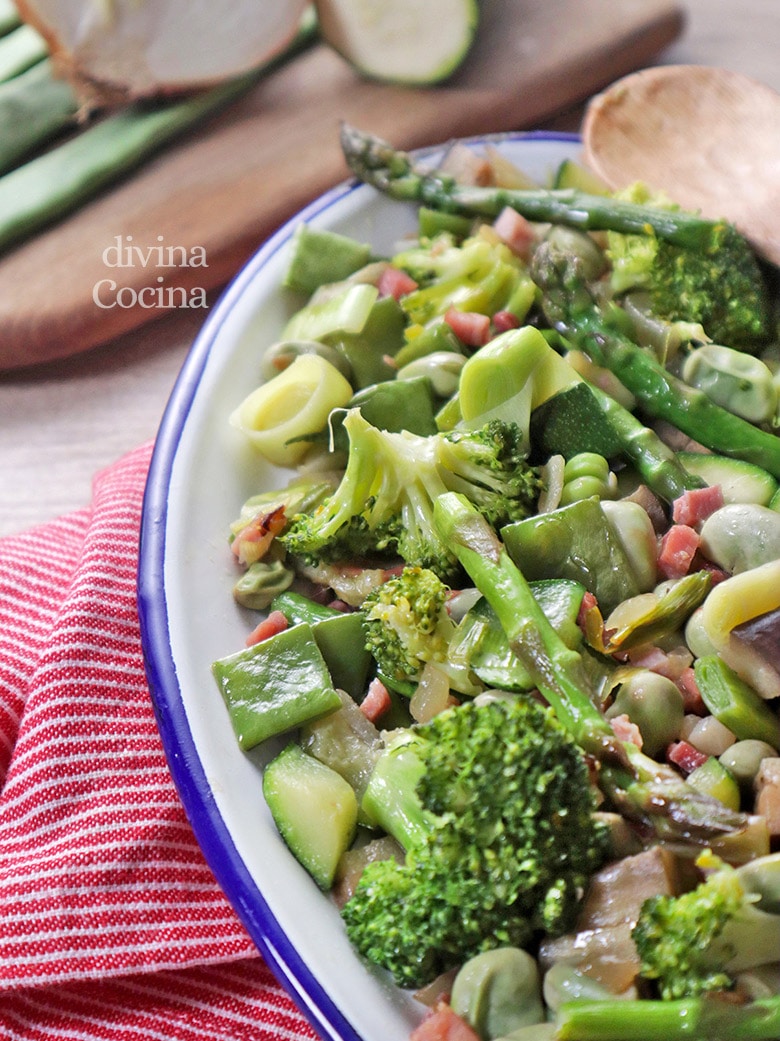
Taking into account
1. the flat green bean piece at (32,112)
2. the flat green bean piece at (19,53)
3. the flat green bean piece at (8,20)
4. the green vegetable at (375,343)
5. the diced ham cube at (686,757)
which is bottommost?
the diced ham cube at (686,757)

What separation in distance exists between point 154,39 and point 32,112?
59 cm

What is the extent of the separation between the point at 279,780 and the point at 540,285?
1559 mm

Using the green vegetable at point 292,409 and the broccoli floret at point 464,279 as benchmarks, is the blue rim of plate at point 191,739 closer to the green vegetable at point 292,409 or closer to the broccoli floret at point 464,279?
the green vegetable at point 292,409

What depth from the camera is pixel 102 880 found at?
2006 millimetres

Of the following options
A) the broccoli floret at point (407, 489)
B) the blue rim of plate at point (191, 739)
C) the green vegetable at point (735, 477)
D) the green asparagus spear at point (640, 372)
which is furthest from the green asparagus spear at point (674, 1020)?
the green asparagus spear at point (640, 372)

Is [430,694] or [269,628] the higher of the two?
[269,628]

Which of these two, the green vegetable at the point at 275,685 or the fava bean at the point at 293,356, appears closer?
the green vegetable at the point at 275,685

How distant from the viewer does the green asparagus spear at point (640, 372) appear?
2.34 meters

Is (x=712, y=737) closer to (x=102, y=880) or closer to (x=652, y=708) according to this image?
(x=652, y=708)

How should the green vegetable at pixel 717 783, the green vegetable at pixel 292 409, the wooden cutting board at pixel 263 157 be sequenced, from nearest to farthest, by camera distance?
the green vegetable at pixel 717 783 < the green vegetable at pixel 292 409 < the wooden cutting board at pixel 263 157

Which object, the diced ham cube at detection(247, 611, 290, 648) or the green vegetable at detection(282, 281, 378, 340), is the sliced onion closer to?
the diced ham cube at detection(247, 611, 290, 648)

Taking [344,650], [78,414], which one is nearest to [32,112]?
[78,414]

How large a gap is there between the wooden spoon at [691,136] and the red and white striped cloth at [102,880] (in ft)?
7.08

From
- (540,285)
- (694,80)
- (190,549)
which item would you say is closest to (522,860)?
(190,549)
